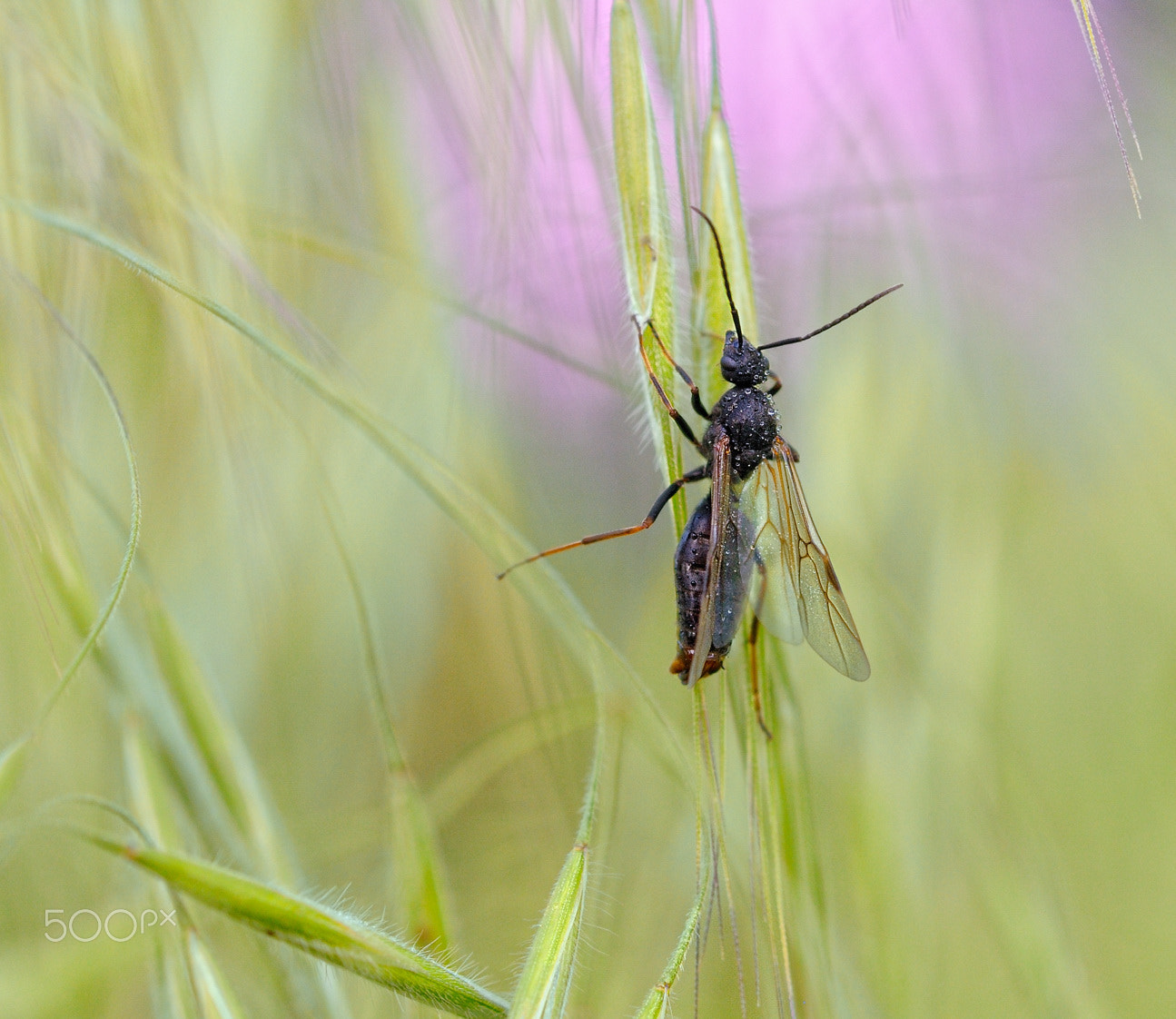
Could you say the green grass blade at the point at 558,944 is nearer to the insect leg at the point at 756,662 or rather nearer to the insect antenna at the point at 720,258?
the insect leg at the point at 756,662

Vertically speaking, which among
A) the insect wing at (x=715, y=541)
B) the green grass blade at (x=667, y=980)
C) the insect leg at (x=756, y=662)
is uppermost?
the insect wing at (x=715, y=541)

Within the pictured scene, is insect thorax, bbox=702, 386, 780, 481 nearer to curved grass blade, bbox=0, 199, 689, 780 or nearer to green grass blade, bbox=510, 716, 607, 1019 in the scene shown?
curved grass blade, bbox=0, 199, 689, 780

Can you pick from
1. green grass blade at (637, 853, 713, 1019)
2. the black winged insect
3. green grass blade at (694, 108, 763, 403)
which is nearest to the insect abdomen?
the black winged insect

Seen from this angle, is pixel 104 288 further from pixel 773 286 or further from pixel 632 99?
pixel 773 286

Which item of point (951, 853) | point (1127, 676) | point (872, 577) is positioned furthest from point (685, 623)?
point (1127, 676)

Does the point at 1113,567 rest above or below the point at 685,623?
below

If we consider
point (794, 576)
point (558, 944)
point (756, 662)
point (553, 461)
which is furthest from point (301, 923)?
point (553, 461)

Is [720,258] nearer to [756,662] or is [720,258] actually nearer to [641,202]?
[641,202]

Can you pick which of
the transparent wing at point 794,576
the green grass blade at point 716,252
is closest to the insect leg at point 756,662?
the transparent wing at point 794,576
